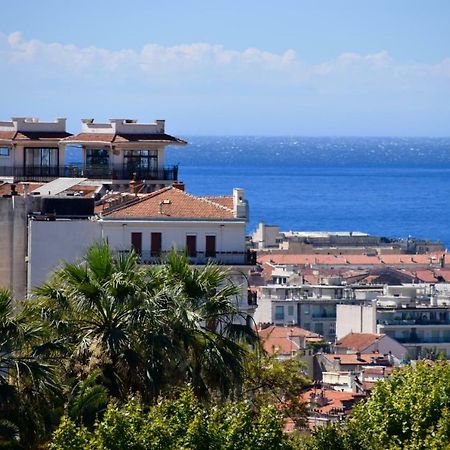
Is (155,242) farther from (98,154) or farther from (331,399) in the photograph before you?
(98,154)

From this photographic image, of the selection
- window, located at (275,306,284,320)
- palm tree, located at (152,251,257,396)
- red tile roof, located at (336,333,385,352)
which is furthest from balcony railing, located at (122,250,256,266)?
window, located at (275,306,284,320)

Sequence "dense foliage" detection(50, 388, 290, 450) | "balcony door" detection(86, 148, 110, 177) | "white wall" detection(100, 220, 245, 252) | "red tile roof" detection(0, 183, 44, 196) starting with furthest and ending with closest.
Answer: "balcony door" detection(86, 148, 110, 177)
"red tile roof" detection(0, 183, 44, 196)
"white wall" detection(100, 220, 245, 252)
"dense foliage" detection(50, 388, 290, 450)

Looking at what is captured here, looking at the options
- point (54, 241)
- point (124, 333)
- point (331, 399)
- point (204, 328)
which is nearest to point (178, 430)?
point (124, 333)

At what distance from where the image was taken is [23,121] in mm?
58344

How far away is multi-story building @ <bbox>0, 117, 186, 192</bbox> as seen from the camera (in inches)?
2206

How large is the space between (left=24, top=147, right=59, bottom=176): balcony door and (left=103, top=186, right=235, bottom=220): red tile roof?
1288 cm

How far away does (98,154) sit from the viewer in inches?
2227

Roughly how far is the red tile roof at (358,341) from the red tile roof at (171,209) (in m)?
27.1

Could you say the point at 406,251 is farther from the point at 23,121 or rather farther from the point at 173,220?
the point at 173,220

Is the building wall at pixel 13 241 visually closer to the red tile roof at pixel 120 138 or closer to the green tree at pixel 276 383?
the green tree at pixel 276 383

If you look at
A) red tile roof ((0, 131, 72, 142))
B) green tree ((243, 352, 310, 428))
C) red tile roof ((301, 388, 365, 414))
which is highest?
red tile roof ((0, 131, 72, 142))

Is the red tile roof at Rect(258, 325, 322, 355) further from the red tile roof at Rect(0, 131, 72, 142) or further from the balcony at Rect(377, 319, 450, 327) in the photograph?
the red tile roof at Rect(0, 131, 72, 142)

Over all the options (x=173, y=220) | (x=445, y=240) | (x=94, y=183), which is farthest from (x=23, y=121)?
(x=445, y=240)

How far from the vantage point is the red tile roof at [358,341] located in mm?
71438
